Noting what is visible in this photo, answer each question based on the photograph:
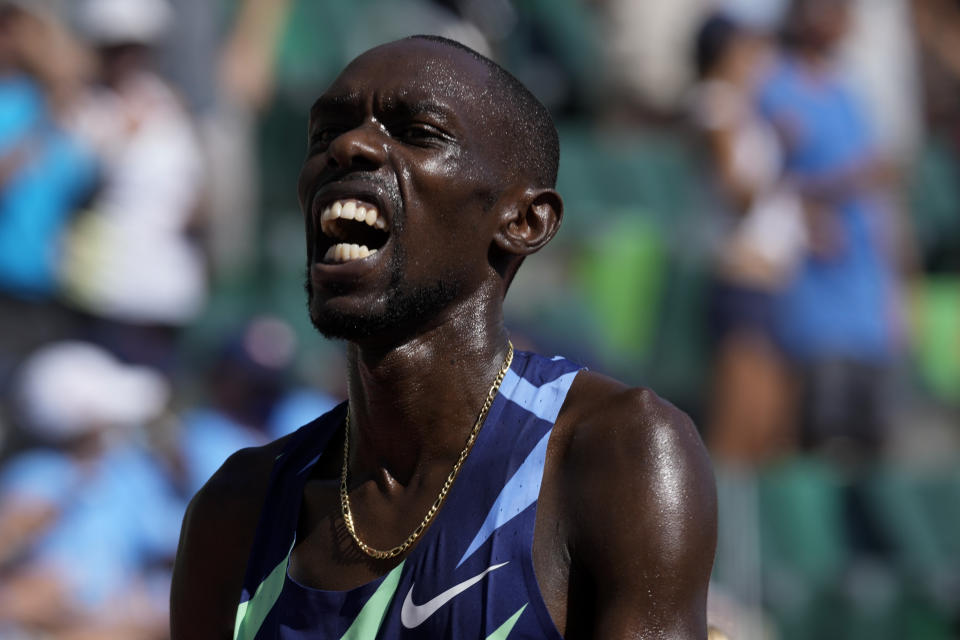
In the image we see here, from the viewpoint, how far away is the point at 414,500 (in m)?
2.64

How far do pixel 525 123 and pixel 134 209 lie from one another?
4448 millimetres

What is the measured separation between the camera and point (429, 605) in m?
2.45

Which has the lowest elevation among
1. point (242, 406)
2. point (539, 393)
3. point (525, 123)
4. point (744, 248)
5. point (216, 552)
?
point (744, 248)

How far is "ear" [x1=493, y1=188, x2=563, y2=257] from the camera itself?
8.89ft

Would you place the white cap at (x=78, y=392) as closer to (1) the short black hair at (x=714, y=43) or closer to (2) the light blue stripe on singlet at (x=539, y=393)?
(1) the short black hair at (x=714, y=43)

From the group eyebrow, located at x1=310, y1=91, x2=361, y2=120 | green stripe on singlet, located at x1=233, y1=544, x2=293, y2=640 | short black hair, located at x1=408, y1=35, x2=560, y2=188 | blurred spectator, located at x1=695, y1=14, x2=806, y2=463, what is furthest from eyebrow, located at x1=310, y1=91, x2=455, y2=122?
blurred spectator, located at x1=695, y1=14, x2=806, y2=463

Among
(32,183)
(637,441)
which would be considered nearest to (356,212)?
(637,441)

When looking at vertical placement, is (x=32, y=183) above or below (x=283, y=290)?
above

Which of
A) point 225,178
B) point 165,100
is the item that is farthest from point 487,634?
point 225,178

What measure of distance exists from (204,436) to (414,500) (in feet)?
12.3

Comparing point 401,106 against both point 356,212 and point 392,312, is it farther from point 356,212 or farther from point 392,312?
point 392,312

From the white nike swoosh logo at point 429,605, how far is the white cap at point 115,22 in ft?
16.7

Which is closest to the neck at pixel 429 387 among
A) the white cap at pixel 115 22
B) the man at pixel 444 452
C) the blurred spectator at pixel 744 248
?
the man at pixel 444 452

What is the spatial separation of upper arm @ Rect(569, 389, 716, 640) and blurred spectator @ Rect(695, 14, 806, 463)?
4.66m
